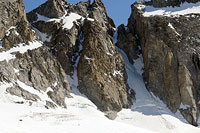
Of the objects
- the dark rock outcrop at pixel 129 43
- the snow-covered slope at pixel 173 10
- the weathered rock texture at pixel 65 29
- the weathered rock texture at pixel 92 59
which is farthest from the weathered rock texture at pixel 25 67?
the snow-covered slope at pixel 173 10

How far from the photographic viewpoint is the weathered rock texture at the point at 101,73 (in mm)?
40781

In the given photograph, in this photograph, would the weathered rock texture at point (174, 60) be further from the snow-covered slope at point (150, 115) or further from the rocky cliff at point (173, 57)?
the snow-covered slope at point (150, 115)

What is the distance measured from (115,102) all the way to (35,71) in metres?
14.9

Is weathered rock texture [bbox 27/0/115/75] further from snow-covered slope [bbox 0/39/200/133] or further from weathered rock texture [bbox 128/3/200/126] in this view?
weathered rock texture [bbox 128/3/200/126]

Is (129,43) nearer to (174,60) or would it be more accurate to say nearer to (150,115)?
(174,60)

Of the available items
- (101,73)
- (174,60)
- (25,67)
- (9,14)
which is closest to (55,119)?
(25,67)

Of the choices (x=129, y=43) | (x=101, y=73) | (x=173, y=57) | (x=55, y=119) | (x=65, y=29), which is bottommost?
(x=55, y=119)

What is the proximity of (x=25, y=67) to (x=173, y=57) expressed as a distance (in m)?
29.3

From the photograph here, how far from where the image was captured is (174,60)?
154ft

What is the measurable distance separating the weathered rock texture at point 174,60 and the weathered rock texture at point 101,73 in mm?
6984

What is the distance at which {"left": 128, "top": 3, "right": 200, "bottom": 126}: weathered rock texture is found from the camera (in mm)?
43375

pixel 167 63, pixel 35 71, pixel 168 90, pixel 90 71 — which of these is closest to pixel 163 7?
pixel 167 63

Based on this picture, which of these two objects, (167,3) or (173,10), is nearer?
(173,10)

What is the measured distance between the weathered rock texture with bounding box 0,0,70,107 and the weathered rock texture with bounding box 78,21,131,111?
14.1 feet
